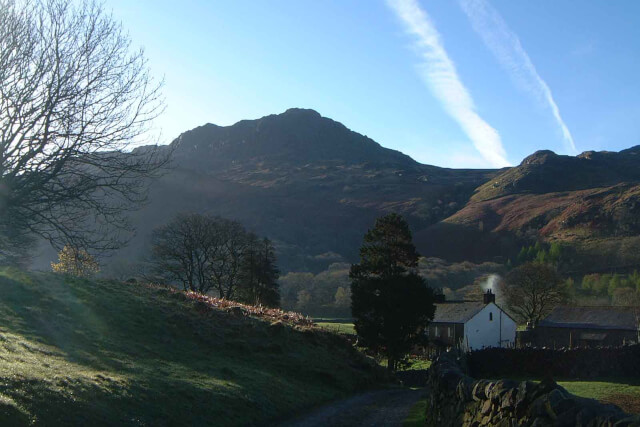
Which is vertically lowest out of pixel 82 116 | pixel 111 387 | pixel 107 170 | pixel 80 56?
pixel 111 387

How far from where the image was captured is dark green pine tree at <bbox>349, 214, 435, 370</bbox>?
36.7 meters

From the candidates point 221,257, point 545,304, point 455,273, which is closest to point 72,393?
point 221,257

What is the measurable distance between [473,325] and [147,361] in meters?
45.8

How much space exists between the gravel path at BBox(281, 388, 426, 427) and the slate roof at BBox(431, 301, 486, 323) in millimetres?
34999

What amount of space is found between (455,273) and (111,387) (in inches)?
4143

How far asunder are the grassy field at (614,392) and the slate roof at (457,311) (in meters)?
27.8

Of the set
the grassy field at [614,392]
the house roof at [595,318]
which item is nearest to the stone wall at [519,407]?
the grassy field at [614,392]

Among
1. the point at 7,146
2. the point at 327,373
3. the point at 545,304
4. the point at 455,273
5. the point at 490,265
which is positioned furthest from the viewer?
the point at 490,265

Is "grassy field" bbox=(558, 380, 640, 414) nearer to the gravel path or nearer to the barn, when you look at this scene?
the gravel path

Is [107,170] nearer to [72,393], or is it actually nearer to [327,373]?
[72,393]

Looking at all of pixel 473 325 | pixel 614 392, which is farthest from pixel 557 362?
pixel 473 325

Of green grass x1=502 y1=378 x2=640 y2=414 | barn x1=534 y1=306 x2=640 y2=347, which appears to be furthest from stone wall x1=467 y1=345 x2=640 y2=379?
barn x1=534 y1=306 x2=640 y2=347

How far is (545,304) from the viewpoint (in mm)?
69312

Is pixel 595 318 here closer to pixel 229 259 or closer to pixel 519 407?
pixel 229 259
